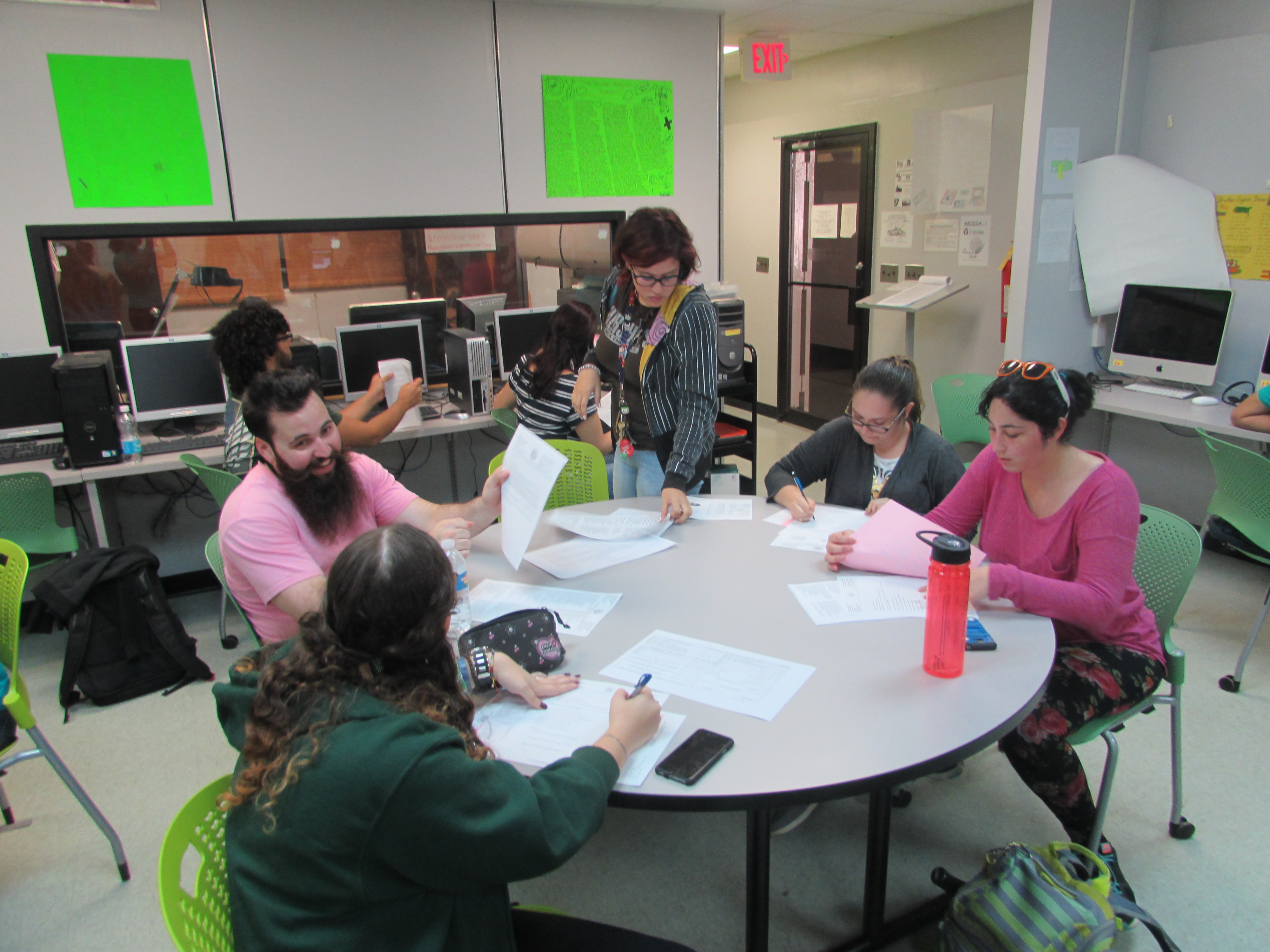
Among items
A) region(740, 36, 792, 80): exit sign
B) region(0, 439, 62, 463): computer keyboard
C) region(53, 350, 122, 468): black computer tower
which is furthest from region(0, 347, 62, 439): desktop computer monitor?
region(740, 36, 792, 80): exit sign

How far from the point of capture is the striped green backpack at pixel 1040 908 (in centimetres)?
154

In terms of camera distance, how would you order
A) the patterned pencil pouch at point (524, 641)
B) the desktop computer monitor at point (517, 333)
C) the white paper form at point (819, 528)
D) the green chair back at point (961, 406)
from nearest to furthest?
the patterned pencil pouch at point (524, 641), the white paper form at point (819, 528), the green chair back at point (961, 406), the desktop computer monitor at point (517, 333)

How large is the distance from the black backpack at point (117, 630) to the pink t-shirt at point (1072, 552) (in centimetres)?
265

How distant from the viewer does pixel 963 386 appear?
12.5ft

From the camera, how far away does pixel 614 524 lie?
2264 mm

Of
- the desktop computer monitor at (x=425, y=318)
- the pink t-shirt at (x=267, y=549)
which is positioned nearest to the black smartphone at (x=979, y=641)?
the pink t-shirt at (x=267, y=549)

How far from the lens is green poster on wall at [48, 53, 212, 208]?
3186 mm

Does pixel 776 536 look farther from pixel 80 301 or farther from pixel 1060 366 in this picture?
pixel 80 301

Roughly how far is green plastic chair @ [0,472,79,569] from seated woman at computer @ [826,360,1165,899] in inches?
107

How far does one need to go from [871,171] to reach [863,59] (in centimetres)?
70

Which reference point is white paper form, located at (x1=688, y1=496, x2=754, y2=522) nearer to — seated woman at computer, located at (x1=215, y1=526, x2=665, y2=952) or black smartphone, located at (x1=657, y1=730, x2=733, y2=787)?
black smartphone, located at (x1=657, y1=730, x2=733, y2=787)

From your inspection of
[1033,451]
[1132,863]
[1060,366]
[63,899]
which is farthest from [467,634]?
[1060,366]

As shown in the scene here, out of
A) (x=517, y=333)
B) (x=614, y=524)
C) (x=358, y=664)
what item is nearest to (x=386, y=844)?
(x=358, y=664)

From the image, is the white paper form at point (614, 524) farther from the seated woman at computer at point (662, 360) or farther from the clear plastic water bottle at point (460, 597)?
the clear plastic water bottle at point (460, 597)
